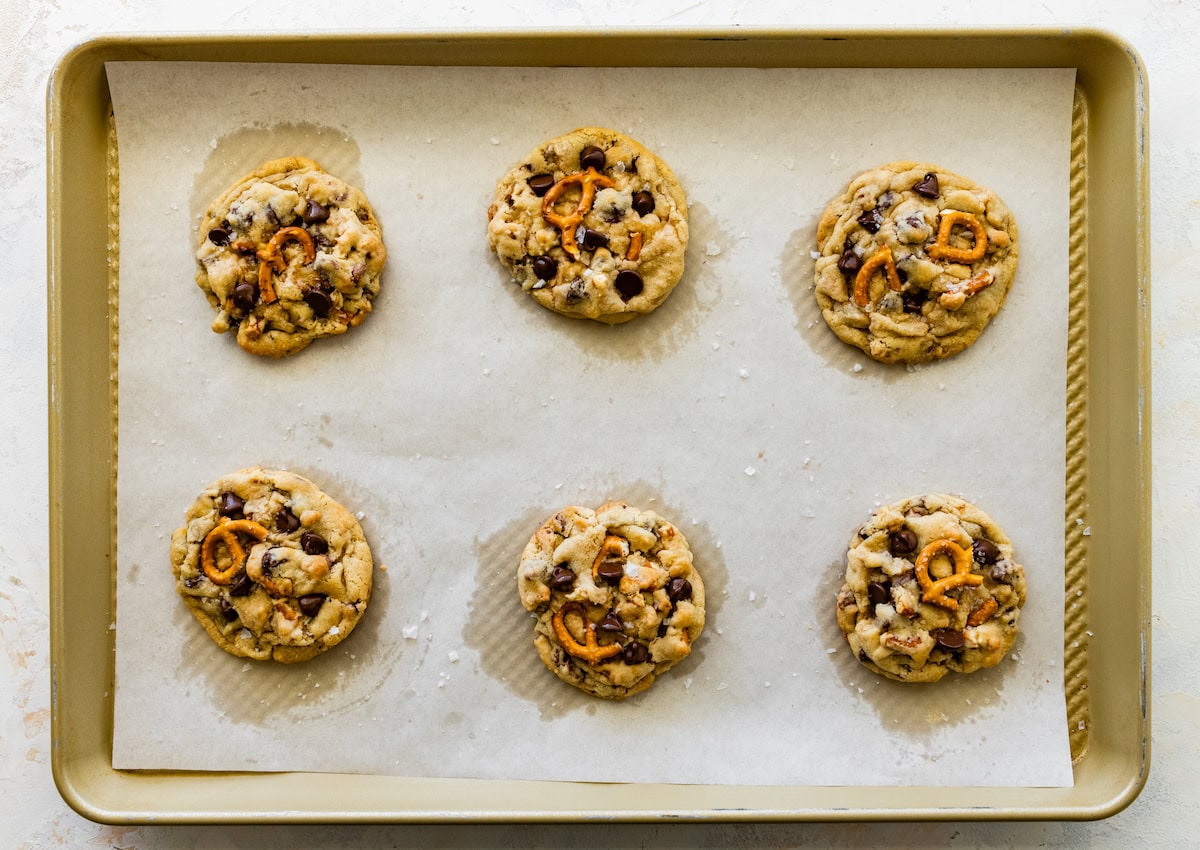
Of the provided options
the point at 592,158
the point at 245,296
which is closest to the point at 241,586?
the point at 245,296

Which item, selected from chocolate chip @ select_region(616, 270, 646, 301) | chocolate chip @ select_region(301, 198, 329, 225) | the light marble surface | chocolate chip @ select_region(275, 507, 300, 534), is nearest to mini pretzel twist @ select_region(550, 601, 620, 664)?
the light marble surface

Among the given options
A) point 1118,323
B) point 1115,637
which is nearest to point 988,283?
point 1118,323

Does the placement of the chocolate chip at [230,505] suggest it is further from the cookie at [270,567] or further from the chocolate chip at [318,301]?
the chocolate chip at [318,301]

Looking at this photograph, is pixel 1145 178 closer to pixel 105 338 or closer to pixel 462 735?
pixel 462 735

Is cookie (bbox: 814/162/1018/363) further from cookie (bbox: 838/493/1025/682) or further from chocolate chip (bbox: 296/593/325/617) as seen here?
chocolate chip (bbox: 296/593/325/617)

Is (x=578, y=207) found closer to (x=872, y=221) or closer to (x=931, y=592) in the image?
(x=872, y=221)
